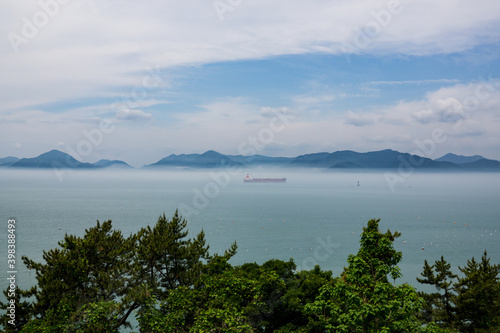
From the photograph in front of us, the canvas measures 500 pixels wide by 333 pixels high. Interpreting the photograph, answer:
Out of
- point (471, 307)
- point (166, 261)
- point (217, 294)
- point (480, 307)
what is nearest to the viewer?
point (217, 294)

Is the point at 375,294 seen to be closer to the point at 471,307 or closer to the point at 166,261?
the point at 471,307

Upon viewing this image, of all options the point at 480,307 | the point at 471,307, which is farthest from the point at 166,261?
the point at 480,307

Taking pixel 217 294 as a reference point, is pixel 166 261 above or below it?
above

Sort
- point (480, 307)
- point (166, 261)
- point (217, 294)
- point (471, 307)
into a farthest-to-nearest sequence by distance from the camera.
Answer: point (166, 261) < point (471, 307) < point (480, 307) < point (217, 294)

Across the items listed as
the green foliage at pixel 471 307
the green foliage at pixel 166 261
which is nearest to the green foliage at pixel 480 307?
the green foliage at pixel 471 307

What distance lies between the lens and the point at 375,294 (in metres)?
12.7

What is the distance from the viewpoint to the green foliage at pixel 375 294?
1245 cm

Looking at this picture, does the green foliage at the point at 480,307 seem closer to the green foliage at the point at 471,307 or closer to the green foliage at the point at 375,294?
the green foliage at the point at 471,307

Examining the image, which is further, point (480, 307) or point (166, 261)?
point (166, 261)

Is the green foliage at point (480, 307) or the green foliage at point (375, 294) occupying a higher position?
the green foliage at point (375, 294)

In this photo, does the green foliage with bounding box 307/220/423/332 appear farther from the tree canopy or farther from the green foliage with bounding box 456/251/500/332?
the green foliage with bounding box 456/251/500/332

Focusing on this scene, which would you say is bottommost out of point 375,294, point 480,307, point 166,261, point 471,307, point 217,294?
point 471,307

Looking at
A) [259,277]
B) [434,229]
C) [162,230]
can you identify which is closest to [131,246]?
[162,230]

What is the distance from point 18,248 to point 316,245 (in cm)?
4932
